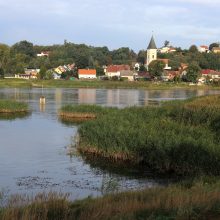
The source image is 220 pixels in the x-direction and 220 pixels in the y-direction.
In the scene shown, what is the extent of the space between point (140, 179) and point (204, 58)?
165 metres

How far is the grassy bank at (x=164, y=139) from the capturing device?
58.5ft

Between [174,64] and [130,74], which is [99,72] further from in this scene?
[174,64]

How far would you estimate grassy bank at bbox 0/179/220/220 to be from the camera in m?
8.09

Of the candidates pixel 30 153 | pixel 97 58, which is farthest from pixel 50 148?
pixel 97 58

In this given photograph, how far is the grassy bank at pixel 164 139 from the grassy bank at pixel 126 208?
7.94 m

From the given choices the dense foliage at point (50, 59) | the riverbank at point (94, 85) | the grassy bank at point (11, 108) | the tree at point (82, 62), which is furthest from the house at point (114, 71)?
the grassy bank at point (11, 108)

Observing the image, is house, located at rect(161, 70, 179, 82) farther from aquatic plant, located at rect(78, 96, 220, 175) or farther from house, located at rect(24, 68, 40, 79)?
aquatic plant, located at rect(78, 96, 220, 175)

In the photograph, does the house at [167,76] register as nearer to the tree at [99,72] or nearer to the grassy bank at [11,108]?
the tree at [99,72]

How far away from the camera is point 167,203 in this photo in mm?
8953

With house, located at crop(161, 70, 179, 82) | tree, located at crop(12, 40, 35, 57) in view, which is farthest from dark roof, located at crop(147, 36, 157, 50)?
tree, located at crop(12, 40, 35, 57)

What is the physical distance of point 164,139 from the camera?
19.4 m

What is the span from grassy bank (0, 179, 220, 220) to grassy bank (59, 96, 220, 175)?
794cm

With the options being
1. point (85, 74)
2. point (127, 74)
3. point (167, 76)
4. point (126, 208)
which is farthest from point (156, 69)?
point (126, 208)

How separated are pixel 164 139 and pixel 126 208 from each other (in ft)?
35.6
